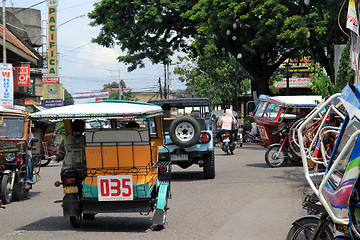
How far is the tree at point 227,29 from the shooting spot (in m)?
28.5

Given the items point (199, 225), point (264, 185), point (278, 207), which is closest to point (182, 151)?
point (264, 185)

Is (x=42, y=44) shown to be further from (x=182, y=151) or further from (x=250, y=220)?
(x=250, y=220)

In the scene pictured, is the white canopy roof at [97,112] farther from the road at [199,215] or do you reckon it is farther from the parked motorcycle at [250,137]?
the parked motorcycle at [250,137]

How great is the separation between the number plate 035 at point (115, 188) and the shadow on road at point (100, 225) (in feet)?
1.84

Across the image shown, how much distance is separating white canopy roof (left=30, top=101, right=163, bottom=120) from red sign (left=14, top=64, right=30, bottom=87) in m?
24.5

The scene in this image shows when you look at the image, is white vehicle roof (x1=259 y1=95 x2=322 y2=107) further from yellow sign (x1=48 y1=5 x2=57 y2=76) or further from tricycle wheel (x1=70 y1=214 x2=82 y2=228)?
yellow sign (x1=48 y1=5 x2=57 y2=76)

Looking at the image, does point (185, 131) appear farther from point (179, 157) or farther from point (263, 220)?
point (263, 220)

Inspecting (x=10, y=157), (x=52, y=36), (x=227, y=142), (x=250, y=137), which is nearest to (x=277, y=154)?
(x=227, y=142)

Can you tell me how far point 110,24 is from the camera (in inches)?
1377

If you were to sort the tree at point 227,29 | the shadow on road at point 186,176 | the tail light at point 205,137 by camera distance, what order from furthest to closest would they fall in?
1. the tree at point 227,29
2. the shadow on road at point 186,176
3. the tail light at point 205,137

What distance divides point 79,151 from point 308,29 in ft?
69.5

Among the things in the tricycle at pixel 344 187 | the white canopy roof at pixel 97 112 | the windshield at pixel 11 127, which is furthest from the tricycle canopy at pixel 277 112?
the tricycle at pixel 344 187

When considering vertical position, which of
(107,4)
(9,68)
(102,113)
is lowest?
(102,113)

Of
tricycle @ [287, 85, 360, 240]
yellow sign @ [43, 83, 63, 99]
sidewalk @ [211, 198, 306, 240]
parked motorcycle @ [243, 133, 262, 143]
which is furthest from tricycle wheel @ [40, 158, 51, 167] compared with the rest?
yellow sign @ [43, 83, 63, 99]
